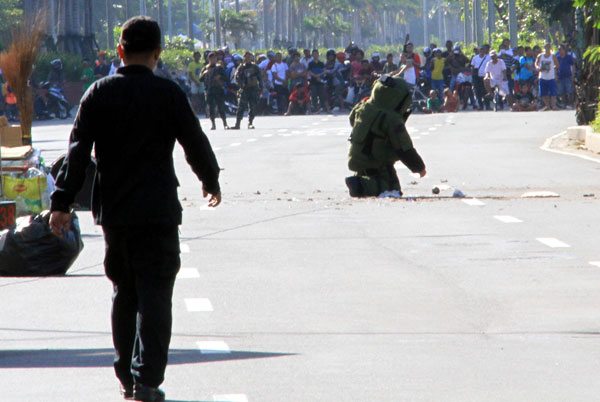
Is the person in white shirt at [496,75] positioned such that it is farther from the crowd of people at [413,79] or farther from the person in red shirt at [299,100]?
the person in red shirt at [299,100]

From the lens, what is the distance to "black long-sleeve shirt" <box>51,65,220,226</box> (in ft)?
22.4

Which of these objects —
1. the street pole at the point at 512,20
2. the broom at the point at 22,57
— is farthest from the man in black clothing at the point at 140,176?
the street pole at the point at 512,20

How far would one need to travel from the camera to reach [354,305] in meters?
10.1

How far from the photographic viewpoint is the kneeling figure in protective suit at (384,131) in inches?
697

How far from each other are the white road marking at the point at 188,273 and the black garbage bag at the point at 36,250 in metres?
0.74

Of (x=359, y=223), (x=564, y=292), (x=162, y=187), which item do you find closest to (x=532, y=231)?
(x=359, y=223)

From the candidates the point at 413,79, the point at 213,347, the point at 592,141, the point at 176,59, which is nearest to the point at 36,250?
the point at 213,347

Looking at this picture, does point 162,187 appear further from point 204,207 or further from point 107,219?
point 204,207

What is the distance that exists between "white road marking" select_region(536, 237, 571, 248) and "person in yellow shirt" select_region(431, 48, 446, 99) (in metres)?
34.1

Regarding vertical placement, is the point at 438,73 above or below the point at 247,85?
below

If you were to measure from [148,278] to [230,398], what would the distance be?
0.64 metres

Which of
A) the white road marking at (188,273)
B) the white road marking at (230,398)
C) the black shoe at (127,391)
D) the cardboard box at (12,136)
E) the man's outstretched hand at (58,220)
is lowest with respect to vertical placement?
the white road marking at (188,273)

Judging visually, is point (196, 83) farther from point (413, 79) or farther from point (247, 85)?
point (247, 85)

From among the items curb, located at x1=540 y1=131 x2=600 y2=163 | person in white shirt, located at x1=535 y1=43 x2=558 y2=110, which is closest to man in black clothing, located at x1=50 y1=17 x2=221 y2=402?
curb, located at x1=540 y1=131 x2=600 y2=163
